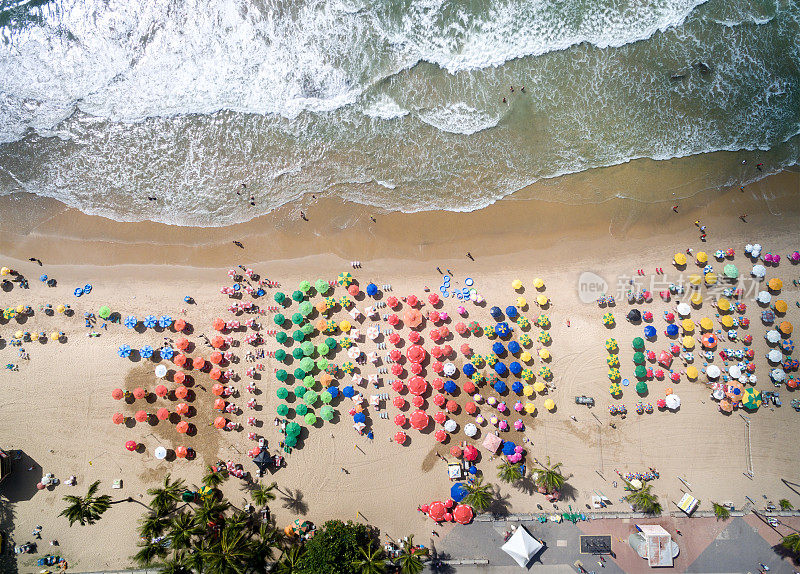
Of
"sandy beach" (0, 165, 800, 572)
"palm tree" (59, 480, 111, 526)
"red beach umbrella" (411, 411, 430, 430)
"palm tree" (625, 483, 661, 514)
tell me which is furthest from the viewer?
"sandy beach" (0, 165, 800, 572)

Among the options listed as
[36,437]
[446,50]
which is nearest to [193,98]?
[446,50]

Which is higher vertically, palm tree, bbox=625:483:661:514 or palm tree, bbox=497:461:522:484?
palm tree, bbox=497:461:522:484

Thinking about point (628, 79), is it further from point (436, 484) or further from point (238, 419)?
point (238, 419)

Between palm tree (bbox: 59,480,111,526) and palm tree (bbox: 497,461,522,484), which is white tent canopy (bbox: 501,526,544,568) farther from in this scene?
palm tree (bbox: 59,480,111,526)

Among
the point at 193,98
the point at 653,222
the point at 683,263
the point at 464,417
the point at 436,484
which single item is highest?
the point at 193,98

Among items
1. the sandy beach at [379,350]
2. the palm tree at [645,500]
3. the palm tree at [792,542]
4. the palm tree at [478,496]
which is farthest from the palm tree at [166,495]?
the palm tree at [792,542]

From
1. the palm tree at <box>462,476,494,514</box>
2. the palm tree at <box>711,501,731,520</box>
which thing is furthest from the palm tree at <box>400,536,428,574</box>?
the palm tree at <box>711,501,731,520</box>

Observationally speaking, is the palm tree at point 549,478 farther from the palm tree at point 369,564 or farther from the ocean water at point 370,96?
the ocean water at point 370,96

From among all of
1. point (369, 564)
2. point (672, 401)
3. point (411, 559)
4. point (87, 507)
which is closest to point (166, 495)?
point (87, 507)
